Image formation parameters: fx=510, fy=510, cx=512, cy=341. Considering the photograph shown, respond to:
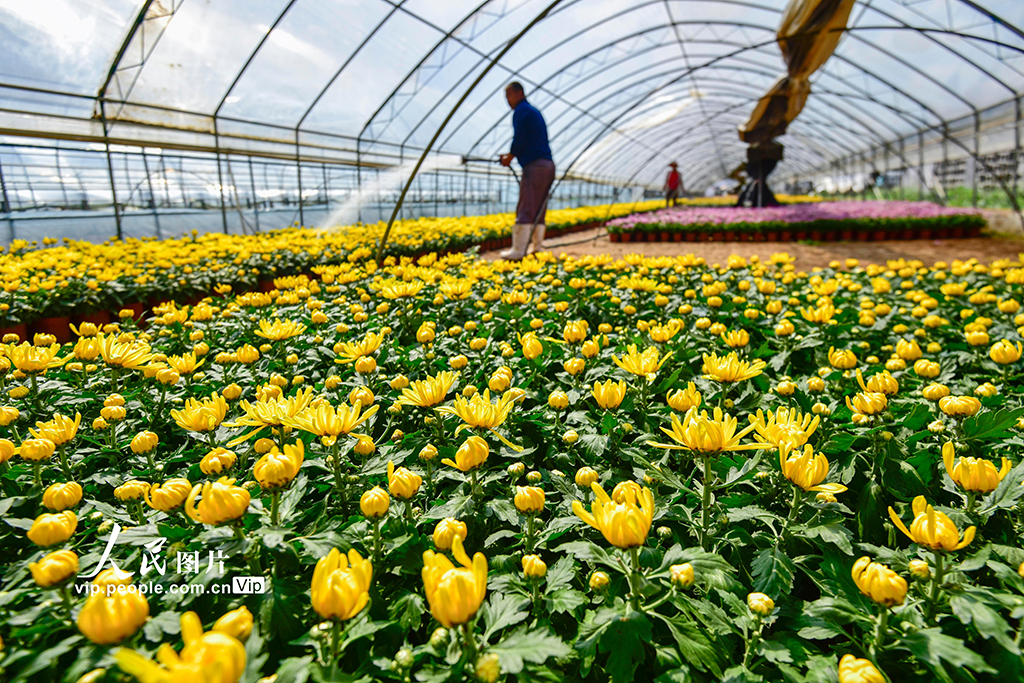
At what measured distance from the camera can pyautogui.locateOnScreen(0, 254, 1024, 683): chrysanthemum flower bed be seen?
0.70 metres

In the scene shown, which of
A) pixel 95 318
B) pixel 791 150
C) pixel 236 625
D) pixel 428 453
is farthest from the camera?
pixel 791 150

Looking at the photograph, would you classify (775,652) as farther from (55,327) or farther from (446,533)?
(55,327)

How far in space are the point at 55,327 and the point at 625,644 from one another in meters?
4.45

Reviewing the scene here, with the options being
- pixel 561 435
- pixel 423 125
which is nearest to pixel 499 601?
pixel 561 435

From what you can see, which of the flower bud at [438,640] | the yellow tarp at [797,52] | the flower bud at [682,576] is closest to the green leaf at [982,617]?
the flower bud at [682,576]

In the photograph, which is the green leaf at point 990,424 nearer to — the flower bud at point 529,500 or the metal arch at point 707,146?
the flower bud at point 529,500

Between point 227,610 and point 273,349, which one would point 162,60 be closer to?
point 273,349

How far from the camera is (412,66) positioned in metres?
10.2

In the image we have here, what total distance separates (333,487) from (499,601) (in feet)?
1.63

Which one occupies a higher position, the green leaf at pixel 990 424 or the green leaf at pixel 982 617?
the green leaf at pixel 990 424

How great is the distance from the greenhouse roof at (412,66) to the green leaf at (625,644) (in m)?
4.32

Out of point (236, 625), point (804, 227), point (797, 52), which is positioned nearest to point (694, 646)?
point (236, 625)

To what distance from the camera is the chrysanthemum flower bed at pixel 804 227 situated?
30.8 feet

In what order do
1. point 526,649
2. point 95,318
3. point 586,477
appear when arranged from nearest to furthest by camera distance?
point 526,649, point 586,477, point 95,318
